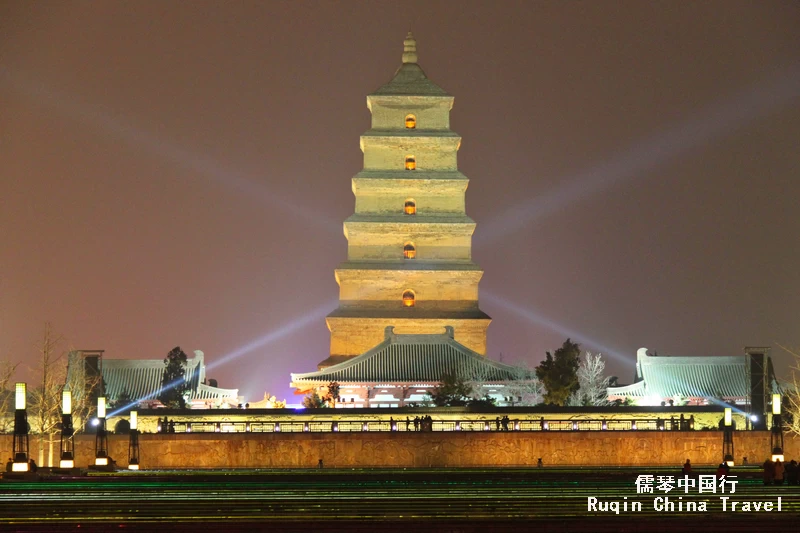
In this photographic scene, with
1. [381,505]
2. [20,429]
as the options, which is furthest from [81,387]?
[381,505]

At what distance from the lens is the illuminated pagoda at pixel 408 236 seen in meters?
69.4

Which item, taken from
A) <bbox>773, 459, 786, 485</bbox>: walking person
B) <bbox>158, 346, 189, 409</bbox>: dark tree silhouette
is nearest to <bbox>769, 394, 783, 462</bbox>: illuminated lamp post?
<bbox>773, 459, 786, 485</bbox>: walking person

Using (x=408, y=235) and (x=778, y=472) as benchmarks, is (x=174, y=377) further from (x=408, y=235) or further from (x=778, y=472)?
(x=778, y=472)

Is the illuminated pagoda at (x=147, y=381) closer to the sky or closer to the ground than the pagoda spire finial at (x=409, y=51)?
closer to the ground

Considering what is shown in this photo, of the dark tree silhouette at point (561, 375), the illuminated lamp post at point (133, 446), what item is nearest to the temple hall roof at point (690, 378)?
the dark tree silhouette at point (561, 375)

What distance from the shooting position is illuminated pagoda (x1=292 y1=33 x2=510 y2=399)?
228ft

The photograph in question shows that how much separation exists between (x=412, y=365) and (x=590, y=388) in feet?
25.2

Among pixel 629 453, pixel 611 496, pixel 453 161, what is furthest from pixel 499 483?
pixel 453 161

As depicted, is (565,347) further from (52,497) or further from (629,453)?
(52,497)

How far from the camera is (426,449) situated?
143 feet

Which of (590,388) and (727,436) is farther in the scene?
(590,388)

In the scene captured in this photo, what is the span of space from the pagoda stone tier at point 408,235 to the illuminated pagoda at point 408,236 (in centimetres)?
5

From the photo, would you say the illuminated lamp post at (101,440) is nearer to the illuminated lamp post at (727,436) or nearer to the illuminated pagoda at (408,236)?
the illuminated lamp post at (727,436)

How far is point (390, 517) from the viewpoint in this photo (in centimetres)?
2488
